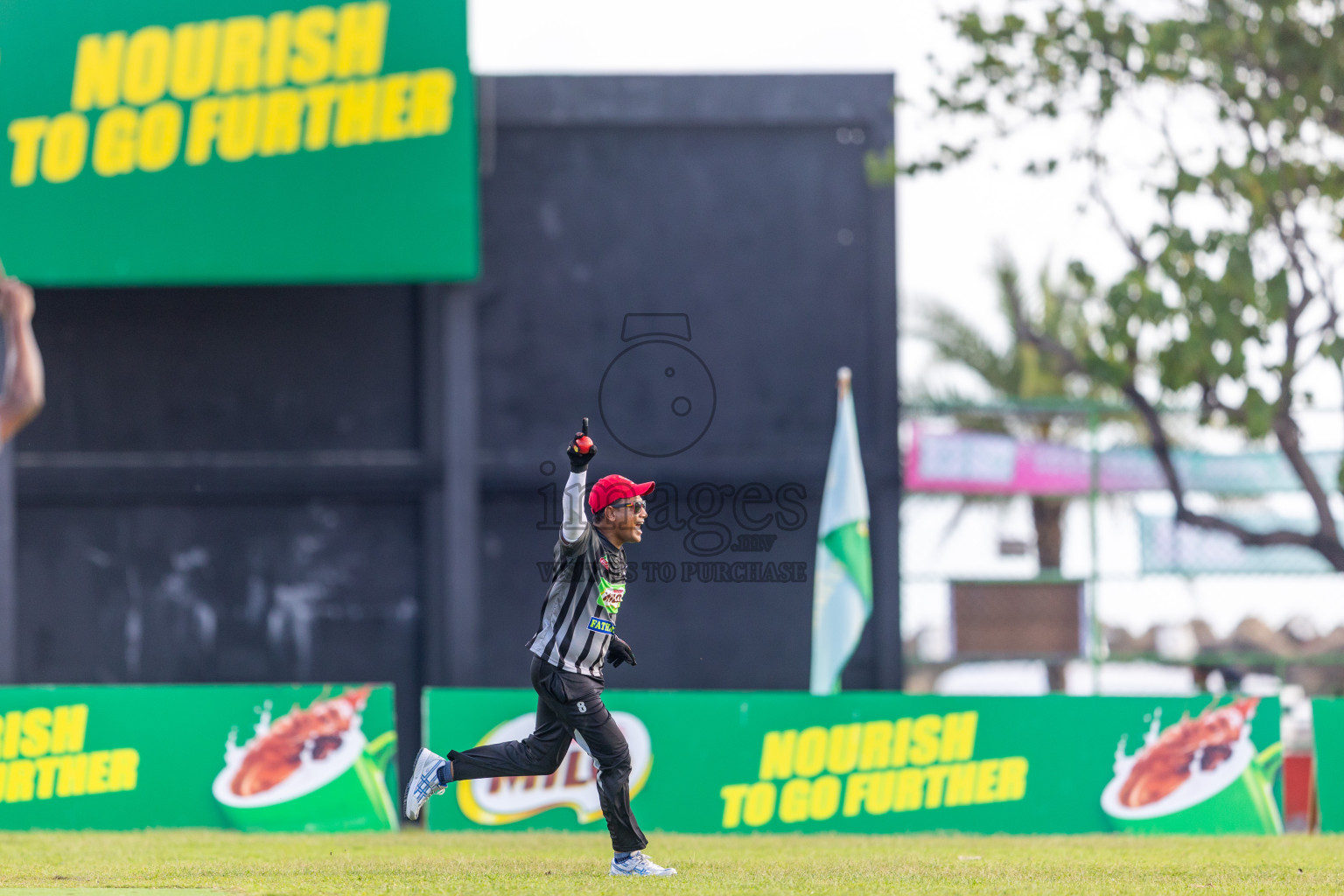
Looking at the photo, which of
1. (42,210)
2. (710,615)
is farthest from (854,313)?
(42,210)

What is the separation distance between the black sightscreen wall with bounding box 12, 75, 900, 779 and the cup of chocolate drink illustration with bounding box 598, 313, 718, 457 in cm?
2

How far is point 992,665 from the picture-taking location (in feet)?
53.8

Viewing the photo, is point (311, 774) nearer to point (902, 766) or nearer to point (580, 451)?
point (902, 766)

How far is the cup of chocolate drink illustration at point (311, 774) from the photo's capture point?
12.3m

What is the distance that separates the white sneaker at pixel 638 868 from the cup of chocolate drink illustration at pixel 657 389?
23.7 feet

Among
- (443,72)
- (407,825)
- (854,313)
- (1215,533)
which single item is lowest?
(407,825)

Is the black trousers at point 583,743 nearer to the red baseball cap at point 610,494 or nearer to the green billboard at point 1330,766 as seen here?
the red baseball cap at point 610,494

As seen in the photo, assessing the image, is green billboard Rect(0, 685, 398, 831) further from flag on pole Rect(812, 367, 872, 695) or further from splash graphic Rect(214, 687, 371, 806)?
flag on pole Rect(812, 367, 872, 695)

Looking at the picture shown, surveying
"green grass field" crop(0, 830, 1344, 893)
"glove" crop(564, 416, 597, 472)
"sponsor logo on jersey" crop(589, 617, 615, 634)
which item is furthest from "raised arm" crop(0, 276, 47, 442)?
"sponsor logo on jersey" crop(589, 617, 615, 634)

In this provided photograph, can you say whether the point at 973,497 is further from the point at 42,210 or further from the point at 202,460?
the point at 42,210

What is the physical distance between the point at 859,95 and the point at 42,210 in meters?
7.60

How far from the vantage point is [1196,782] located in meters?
12.3

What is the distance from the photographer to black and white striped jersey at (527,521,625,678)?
27.3ft

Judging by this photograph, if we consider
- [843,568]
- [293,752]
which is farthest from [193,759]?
[843,568]
